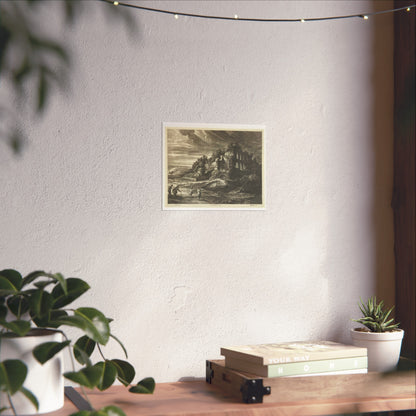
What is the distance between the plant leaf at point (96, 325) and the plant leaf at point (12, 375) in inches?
6.8

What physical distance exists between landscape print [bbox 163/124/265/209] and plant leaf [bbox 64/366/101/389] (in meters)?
0.70

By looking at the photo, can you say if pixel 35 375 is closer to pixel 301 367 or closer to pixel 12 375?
pixel 12 375

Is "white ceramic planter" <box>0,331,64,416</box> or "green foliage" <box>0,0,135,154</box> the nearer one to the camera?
"green foliage" <box>0,0,135,154</box>

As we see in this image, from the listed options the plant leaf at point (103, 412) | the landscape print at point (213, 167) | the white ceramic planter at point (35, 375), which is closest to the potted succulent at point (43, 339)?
the white ceramic planter at point (35, 375)

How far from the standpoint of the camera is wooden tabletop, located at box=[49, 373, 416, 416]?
1.54 meters

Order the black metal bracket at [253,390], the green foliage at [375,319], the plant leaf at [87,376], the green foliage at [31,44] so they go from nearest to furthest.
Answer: the green foliage at [31,44] < the plant leaf at [87,376] < the black metal bracket at [253,390] < the green foliage at [375,319]

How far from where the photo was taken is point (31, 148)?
1.86m

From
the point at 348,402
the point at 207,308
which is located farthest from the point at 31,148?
the point at 348,402

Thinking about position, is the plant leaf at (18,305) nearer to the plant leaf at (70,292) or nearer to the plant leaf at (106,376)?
the plant leaf at (70,292)

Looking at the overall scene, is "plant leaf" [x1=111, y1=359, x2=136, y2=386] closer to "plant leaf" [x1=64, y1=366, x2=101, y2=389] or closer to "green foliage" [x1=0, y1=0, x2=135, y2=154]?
"plant leaf" [x1=64, y1=366, x2=101, y2=389]

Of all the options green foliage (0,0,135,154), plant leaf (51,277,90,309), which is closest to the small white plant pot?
plant leaf (51,277,90,309)

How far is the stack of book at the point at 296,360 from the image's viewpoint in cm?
165

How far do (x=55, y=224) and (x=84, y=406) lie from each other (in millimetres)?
575

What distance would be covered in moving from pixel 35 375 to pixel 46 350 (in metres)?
0.11
